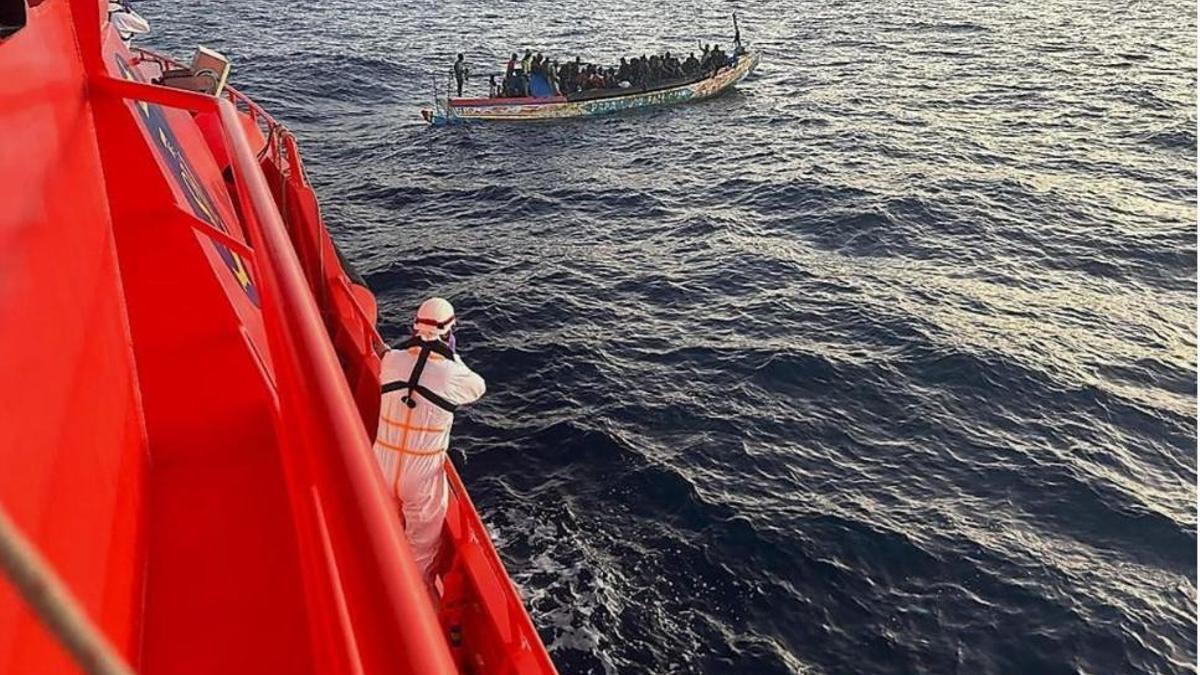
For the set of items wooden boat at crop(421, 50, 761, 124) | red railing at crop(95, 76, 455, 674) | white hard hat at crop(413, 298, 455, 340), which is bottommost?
wooden boat at crop(421, 50, 761, 124)

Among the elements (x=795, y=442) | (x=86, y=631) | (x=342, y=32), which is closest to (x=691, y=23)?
(x=342, y=32)

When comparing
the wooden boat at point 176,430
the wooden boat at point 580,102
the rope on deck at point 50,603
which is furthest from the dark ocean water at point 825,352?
the rope on deck at point 50,603

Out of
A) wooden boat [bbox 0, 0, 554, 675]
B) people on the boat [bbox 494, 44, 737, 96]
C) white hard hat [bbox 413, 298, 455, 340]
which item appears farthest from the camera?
people on the boat [bbox 494, 44, 737, 96]

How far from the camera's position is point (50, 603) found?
2.76 ft

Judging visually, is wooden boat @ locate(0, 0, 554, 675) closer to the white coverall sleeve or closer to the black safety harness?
the black safety harness

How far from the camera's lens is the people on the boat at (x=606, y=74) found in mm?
30562

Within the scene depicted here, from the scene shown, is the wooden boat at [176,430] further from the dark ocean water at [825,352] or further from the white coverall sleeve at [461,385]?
the dark ocean water at [825,352]

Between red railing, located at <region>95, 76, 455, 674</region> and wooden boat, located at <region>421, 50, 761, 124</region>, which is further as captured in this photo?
wooden boat, located at <region>421, 50, 761, 124</region>

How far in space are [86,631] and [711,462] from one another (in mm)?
12317

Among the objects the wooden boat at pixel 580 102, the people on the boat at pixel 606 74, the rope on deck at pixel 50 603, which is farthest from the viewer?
the people on the boat at pixel 606 74

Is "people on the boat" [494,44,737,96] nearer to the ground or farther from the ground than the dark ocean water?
farther from the ground

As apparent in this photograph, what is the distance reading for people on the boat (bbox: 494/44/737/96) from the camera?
30.6m

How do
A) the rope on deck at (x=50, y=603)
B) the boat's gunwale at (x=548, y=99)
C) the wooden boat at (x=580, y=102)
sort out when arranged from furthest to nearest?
the wooden boat at (x=580, y=102)
the boat's gunwale at (x=548, y=99)
the rope on deck at (x=50, y=603)

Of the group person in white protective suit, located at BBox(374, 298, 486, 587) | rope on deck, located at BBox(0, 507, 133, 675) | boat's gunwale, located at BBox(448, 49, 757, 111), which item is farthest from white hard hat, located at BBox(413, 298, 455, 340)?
boat's gunwale, located at BBox(448, 49, 757, 111)
